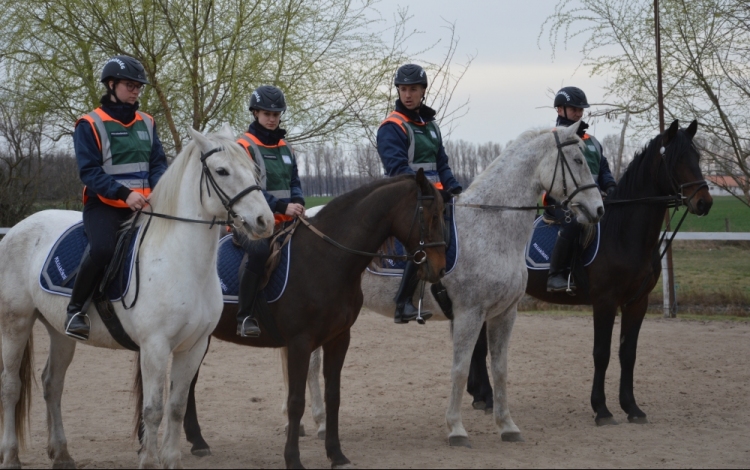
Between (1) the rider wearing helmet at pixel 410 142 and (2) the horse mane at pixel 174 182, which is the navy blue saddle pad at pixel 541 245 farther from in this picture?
(2) the horse mane at pixel 174 182

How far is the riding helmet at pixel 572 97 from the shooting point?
766 centimetres

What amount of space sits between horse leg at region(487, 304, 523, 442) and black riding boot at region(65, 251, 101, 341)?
3241mm

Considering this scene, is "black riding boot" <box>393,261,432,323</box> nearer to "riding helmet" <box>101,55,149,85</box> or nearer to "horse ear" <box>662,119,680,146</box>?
"riding helmet" <box>101,55,149,85</box>

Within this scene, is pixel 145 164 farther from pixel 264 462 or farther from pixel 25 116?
pixel 25 116

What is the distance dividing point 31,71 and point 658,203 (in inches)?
378

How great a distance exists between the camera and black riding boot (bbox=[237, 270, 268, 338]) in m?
5.52

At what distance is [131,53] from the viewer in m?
11.5

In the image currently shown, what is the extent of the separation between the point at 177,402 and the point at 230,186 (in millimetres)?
1457

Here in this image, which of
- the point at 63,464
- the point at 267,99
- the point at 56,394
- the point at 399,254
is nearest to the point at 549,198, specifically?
the point at 399,254

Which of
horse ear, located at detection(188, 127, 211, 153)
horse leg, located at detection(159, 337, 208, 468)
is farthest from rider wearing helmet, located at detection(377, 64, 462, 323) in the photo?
horse ear, located at detection(188, 127, 211, 153)

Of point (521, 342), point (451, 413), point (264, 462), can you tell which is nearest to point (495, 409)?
point (451, 413)

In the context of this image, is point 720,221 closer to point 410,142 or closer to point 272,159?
point 410,142

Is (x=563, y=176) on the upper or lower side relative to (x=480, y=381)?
upper

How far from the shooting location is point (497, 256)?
634 cm
